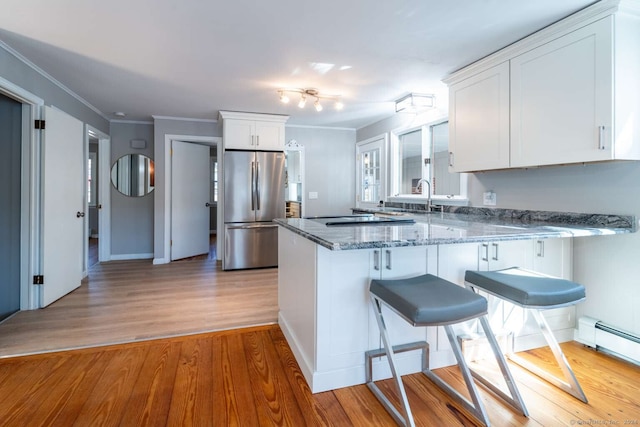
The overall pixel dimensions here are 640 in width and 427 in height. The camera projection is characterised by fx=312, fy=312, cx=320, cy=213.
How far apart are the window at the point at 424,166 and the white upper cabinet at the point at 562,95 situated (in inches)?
35.1

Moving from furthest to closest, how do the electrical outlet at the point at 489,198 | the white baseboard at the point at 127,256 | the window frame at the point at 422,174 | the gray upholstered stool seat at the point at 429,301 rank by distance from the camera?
the white baseboard at the point at 127,256, the window frame at the point at 422,174, the electrical outlet at the point at 489,198, the gray upholstered stool seat at the point at 429,301

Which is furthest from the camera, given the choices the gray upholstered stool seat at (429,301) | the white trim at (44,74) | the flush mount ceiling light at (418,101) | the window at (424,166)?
the window at (424,166)

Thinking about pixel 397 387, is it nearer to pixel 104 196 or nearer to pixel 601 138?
pixel 601 138

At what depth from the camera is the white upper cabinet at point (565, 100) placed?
1827mm

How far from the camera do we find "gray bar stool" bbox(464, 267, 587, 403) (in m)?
1.51

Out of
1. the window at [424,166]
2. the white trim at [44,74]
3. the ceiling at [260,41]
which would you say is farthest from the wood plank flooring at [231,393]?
the white trim at [44,74]

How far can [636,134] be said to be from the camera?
5.97 ft

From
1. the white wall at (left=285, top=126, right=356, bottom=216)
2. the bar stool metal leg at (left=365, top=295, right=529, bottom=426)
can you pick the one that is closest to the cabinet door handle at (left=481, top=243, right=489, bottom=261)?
the bar stool metal leg at (left=365, top=295, right=529, bottom=426)

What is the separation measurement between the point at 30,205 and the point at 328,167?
12.8ft

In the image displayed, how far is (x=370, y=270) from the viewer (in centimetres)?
178

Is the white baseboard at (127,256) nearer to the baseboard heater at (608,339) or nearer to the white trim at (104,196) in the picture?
the white trim at (104,196)

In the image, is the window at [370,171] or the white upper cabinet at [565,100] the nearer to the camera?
the white upper cabinet at [565,100]

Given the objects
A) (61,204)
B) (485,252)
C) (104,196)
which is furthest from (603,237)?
(104,196)

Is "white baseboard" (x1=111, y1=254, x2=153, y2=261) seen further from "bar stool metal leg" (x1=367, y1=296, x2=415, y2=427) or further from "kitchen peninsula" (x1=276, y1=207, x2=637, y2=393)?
"bar stool metal leg" (x1=367, y1=296, x2=415, y2=427)
